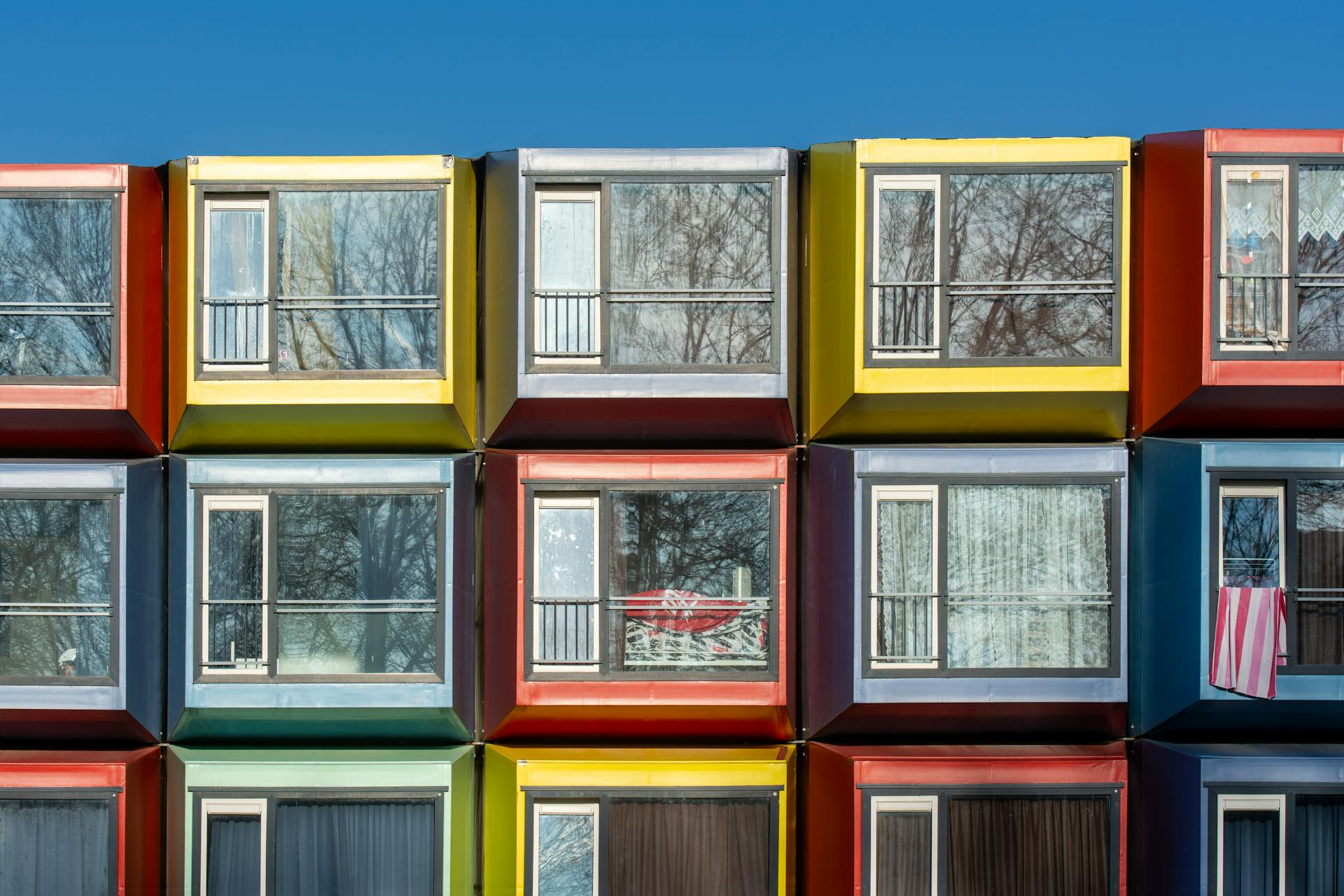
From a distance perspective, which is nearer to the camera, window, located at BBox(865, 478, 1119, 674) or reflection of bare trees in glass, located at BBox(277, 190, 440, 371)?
window, located at BBox(865, 478, 1119, 674)

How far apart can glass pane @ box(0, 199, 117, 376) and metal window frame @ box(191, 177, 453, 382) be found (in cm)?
100

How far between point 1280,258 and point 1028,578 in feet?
14.3

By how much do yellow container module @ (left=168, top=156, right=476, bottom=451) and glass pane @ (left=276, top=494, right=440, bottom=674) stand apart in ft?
2.90

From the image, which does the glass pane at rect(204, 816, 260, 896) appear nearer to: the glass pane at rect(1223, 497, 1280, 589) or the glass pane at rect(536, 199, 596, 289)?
the glass pane at rect(536, 199, 596, 289)

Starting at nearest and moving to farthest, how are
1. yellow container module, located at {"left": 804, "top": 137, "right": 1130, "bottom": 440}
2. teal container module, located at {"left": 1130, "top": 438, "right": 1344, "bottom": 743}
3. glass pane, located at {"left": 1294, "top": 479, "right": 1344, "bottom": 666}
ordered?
teal container module, located at {"left": 1130, "top": 438, "right": 1344, "bottom": 743} → glass pane, located at {"left": 1294, "top": 479, "right": 1344, "bottom": 666} → yellow container module, located at {"left": 804, "top": 137, "right": 1130, "bottom": 440}

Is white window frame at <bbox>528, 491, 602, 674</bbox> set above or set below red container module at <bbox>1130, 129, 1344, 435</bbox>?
below

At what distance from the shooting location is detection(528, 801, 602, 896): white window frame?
925 cm

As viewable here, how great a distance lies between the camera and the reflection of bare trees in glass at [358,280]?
9453mm

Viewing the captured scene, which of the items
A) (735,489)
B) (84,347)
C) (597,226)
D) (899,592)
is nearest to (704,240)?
(597,226)

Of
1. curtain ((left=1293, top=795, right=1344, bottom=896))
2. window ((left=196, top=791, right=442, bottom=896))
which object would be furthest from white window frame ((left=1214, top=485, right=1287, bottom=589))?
window ((left=196, top=791, right=442, bottom=896))

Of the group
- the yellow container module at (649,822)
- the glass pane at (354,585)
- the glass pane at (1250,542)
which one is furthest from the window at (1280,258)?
the glass pane at (354,585)

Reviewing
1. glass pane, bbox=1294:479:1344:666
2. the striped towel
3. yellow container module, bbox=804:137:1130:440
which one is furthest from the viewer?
yellow container module, bbox=804:137:1130:440

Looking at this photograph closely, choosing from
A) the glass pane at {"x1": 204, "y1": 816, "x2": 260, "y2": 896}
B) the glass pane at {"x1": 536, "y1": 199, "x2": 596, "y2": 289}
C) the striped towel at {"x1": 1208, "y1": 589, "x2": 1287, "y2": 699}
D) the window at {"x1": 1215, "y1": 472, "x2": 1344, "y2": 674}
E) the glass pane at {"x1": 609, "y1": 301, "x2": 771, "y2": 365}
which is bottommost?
the glass pane at {"x1": 204, "y1": 816, "x2": 260, "y2": 896}

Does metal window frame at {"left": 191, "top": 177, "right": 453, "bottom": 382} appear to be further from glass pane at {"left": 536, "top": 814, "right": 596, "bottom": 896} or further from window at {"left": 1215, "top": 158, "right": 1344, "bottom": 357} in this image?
window at {"left": 1215, "top": 158, "right": 1344, "bottom": 357}
